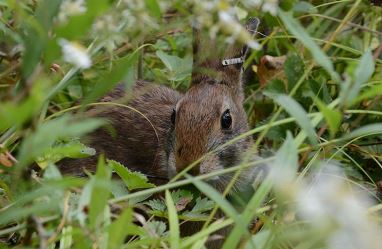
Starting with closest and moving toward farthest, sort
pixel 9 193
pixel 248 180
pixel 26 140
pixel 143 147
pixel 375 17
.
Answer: pixel 26 140, pixel 9 193, pixel 248 180, pixel 143 147, pixel 375 17

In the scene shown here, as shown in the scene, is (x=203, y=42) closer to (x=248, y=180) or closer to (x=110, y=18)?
(x=248, y=180)

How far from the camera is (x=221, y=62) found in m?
3.57

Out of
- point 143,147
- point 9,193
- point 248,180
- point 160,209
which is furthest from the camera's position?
point 143,147

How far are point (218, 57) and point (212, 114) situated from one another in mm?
432

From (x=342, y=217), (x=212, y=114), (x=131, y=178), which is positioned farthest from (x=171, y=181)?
(x=212, y=114)

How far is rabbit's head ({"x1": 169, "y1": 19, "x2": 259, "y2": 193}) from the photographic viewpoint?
9.86ft

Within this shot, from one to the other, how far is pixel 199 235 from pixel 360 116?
1.82 metres

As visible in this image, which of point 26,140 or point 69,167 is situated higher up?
point 26,140

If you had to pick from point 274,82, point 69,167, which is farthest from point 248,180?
point 69,167

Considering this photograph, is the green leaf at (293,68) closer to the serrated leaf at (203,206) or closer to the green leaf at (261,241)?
the serrated leaf at (203,206)

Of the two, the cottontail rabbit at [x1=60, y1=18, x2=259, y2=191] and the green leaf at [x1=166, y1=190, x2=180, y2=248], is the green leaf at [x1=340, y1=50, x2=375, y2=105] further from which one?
the cottontail rabbit at [x1=60, y1=18, x2=259, y2=191]

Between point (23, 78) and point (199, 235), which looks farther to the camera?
point (199, 235)

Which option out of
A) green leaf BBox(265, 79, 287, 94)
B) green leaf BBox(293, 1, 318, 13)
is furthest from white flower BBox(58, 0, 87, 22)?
green leaf BBox(293, 1, 318, 13)

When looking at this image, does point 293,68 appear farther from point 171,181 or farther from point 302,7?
point 171,181
